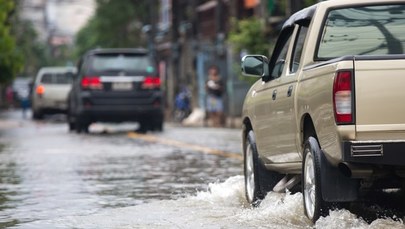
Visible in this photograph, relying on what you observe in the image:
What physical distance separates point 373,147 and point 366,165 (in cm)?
23

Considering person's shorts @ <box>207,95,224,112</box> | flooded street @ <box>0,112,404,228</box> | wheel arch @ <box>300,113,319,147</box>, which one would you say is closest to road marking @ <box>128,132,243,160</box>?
flooded street @ <box>0,112,404,228</box>

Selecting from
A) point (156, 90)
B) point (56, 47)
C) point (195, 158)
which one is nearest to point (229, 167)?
point (195, 158)

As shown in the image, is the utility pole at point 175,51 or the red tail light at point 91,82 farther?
the utility pole at point 175,51

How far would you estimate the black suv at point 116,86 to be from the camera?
1027 inches

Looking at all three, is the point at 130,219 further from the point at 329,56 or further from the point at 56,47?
the point at 56,47

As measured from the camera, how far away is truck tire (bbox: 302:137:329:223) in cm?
811

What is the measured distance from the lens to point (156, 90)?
26516 millimetres

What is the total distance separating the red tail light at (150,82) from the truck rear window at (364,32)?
17.6m

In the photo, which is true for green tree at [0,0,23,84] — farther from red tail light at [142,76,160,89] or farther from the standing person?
red tail light at [142,76,160,89]

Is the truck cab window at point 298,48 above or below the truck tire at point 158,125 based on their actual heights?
above

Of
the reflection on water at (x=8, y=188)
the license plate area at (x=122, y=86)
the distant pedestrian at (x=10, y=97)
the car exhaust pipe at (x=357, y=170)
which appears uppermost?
the car exhaust pipe at (x=357, y=170)

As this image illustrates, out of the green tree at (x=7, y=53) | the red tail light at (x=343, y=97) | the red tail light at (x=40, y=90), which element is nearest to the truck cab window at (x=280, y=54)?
the red tail light at (x=343, y=97)

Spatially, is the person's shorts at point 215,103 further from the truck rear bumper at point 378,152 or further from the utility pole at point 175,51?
the truck rear bumper at point 378,152

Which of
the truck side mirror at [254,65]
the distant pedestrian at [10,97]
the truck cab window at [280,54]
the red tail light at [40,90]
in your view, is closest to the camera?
the truck cab window at [280,54]
